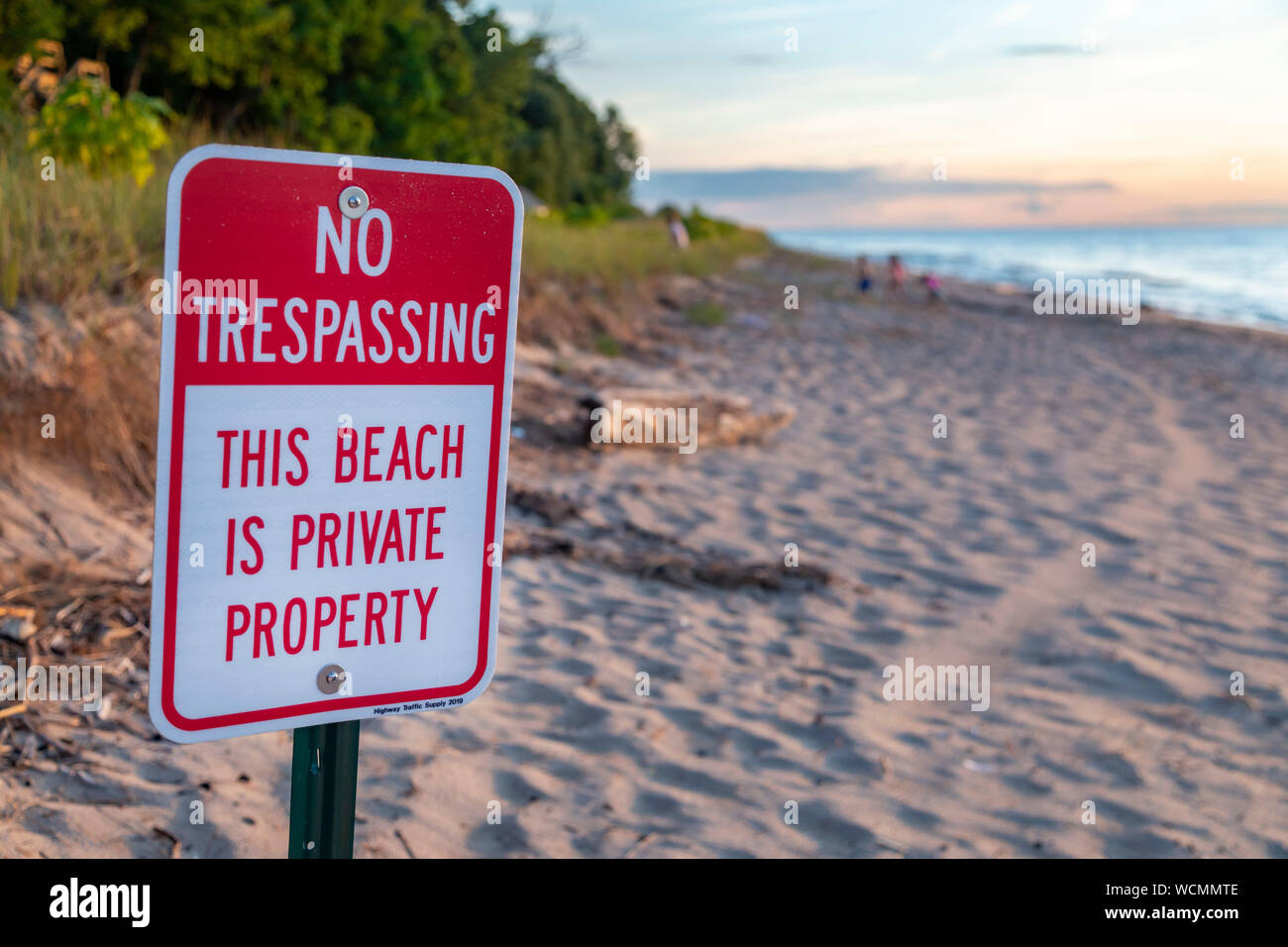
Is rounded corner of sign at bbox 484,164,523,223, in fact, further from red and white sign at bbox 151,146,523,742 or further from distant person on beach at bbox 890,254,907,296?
distant person on beach at bbox 890,254,907,296

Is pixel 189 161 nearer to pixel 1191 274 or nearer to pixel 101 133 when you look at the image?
pixel 101 133

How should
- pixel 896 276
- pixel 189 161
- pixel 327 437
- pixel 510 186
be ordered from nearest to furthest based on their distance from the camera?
pixel 189 161 → pixel 327 437 → pixel 510 186 → pixel 896 276

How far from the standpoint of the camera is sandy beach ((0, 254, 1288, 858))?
8.86ft

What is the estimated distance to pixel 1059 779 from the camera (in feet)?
10.5

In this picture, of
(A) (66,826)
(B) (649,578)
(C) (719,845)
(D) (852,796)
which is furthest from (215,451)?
(B) (649,578)

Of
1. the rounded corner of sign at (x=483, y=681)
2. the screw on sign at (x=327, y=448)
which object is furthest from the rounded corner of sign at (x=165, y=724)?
the rounded corner of sign at (x=483, y=681)

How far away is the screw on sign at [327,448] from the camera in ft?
3.67

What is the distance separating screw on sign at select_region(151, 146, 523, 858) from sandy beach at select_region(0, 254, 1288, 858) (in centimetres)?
148

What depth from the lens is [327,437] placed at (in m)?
1.19

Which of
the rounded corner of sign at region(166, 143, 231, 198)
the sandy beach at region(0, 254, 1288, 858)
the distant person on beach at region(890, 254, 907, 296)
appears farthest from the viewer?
the distant person on beach at region(890, 254, 907, 296)

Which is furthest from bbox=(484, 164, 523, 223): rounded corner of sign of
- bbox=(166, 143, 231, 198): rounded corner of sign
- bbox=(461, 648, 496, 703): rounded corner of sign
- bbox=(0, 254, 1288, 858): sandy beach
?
bbox=(0, 254, 1288, 858): sandy beach

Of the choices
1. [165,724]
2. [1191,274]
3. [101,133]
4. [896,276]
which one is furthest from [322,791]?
[1191,274]

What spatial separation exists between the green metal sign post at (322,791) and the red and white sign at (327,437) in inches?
1.7

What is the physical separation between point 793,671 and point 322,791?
113 inches
